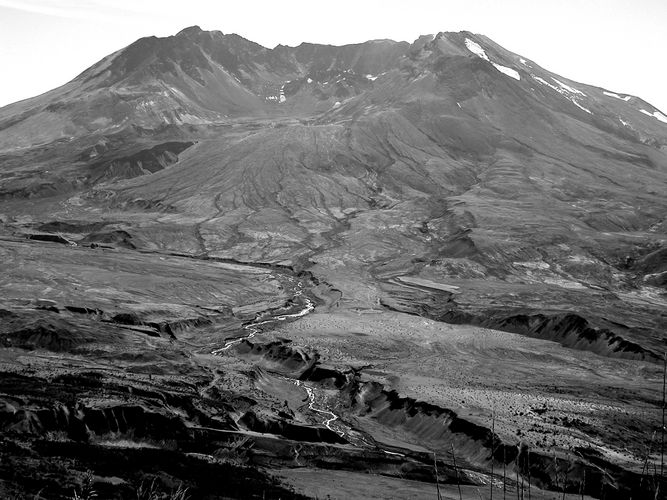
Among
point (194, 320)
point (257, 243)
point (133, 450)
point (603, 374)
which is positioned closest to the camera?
point (133, 450)

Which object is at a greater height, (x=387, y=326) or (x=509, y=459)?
(x=509, y=459)

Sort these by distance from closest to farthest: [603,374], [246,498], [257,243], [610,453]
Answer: [246,498], [610,453], [603,374], [257,243]

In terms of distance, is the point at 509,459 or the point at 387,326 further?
the point at 387,326

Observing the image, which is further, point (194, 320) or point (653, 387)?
point (194, 320)

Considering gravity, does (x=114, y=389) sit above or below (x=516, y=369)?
above

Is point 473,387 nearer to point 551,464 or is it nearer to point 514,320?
point 551,464

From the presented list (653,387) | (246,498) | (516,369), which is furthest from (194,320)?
(246,498)

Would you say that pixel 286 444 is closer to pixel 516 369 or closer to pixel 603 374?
pixel 516 369

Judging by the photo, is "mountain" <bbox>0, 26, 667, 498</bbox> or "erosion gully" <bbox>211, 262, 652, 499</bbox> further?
"mountain" <bbox>0, 26, 667, 498</bbox>

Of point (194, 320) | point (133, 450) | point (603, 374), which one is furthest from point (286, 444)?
point (194, 320)

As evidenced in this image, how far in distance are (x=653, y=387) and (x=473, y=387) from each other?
2087cm

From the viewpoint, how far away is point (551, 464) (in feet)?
195

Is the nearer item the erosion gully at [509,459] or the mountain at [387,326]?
the erosion gully at [509,459]

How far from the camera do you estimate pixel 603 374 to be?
95312mm
